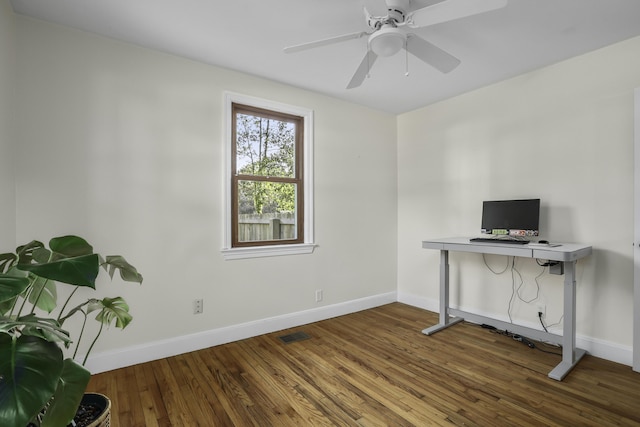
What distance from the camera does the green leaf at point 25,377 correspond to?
0.70 meters

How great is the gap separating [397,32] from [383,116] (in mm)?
2391

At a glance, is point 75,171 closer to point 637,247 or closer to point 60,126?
point 60,126

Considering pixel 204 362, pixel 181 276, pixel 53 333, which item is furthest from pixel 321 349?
pixel 53 333

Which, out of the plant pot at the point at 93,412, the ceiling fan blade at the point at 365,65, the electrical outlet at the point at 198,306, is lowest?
the electrical outlet at the point at 198,306

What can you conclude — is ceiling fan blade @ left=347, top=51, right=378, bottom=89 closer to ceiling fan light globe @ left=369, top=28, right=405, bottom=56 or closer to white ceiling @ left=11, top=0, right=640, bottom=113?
ceiling fan light globe @ left=369, top=28, right=405, bottom=56

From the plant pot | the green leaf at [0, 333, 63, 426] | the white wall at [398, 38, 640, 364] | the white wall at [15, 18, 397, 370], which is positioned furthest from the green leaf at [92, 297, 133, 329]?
the white wall at [398, 38, 640, 364]

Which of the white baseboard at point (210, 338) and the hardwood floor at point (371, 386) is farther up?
the white baseboard at point (210, 338)

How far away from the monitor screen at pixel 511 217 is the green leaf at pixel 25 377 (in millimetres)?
3221

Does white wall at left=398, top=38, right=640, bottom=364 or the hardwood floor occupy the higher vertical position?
white wall at left=398, top=38, right=640, bottom=364

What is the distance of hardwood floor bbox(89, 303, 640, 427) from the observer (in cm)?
187

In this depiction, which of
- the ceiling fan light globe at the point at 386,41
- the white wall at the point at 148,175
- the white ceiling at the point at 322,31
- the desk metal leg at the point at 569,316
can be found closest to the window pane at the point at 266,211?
the white wall at the point at 148,175

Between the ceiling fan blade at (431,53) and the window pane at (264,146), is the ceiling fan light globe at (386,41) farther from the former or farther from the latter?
the window pane at (264,146)

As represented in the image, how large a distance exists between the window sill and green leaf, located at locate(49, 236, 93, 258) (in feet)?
5.64

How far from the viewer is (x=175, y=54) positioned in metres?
2.70
